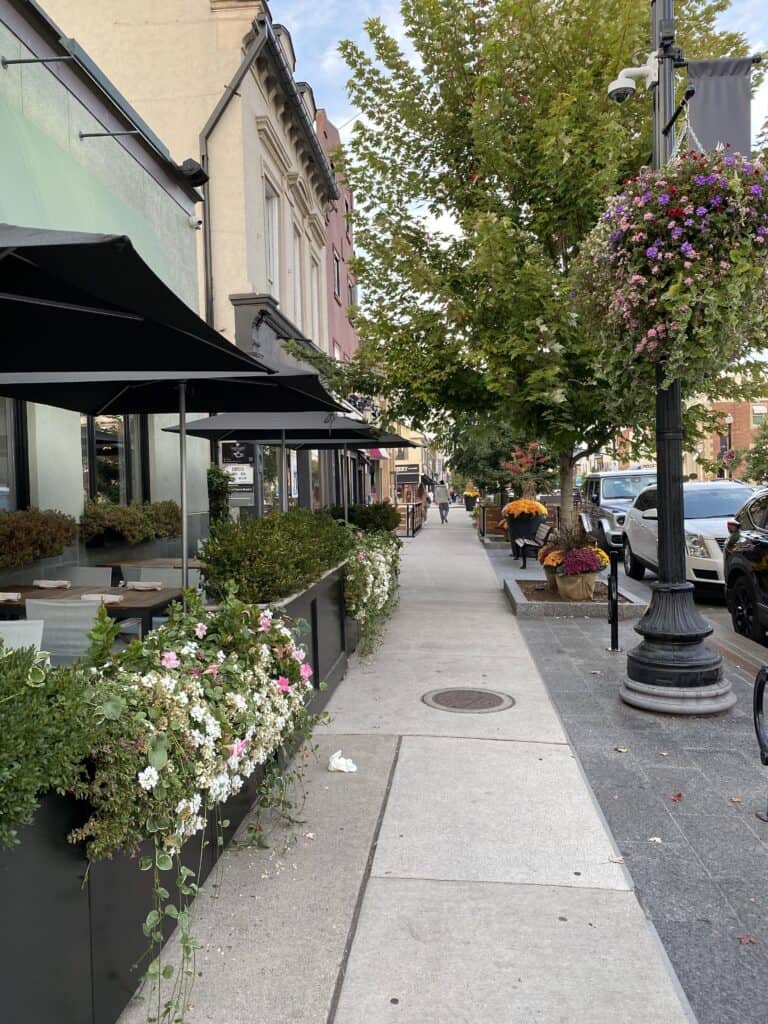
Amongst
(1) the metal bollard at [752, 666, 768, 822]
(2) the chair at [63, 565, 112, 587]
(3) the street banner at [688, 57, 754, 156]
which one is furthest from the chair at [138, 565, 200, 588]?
(3) the street banner at [688, 57, 754, 156]

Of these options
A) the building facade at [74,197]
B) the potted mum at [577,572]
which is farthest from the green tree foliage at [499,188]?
the building facade at [74,197]

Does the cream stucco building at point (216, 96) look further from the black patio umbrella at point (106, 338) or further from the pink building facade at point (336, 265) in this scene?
the black patio umbrella at point (106, 338)

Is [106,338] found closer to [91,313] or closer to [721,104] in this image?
[91,313]

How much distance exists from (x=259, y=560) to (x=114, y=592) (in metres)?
1.75

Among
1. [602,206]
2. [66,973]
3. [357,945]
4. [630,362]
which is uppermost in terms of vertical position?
[602,206]

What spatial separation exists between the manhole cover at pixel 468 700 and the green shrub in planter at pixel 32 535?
366cm

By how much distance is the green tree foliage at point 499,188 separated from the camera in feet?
29.9

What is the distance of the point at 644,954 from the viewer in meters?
2.90

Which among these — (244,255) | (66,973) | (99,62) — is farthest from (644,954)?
(99,62)

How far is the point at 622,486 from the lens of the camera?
19438 mm

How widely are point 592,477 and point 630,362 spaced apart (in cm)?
1529

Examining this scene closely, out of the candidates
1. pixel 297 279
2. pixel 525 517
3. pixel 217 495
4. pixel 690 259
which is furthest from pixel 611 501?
pixel 690 259

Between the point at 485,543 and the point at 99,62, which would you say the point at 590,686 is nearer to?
the point at 99,62

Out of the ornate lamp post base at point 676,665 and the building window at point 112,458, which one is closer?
the ornate lamp post base at point 676,665
